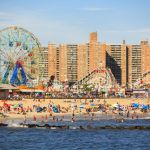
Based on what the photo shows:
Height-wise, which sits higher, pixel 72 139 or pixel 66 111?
pixel 66 111

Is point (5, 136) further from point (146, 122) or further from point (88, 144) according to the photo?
point (146, 122)

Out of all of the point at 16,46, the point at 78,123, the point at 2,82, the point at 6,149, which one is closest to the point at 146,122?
the point at 78,123

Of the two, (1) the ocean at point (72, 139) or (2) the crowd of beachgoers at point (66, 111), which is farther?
(2) the crowd of beachgoers at point (66, 111)

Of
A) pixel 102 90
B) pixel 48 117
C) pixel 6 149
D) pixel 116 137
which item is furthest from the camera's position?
pixel 102 90

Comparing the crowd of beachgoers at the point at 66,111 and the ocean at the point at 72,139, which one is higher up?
the crowd of beachgoers at the point at 66,111

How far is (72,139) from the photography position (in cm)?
6931

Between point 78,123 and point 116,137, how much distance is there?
17.6 metres

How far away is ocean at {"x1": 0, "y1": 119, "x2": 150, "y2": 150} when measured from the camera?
207ft

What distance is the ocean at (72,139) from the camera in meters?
63.0

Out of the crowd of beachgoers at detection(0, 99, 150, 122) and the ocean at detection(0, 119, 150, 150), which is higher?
the crowd of beachgoers at detection(0, 99, 150, 122)

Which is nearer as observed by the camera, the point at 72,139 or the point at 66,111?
the point at 72,139

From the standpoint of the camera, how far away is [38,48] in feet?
442

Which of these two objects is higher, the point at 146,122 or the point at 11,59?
the point at 11,59

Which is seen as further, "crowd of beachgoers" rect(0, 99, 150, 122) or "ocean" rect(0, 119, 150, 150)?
"crowd of beachgoers" rect(0, 99, 150, 122)
